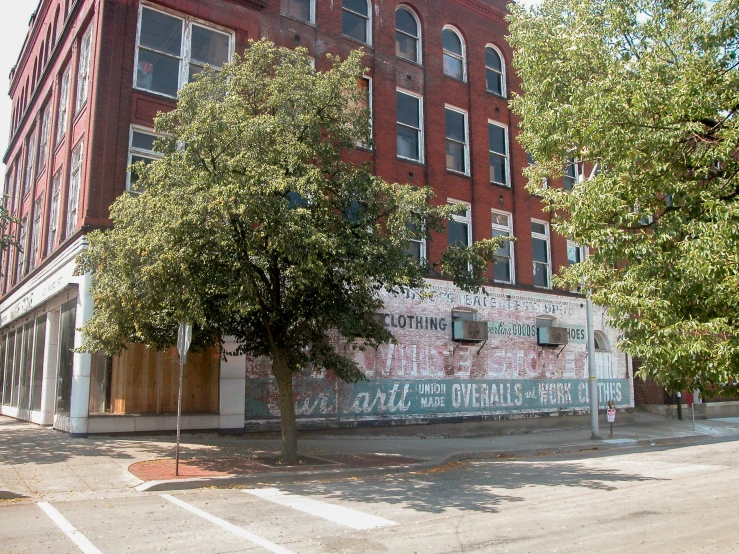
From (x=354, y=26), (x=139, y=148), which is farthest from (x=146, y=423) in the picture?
(x=354, y=26)

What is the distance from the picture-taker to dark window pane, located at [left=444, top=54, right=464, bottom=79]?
24.4 m

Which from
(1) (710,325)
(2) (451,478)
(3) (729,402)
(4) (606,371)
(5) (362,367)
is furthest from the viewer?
(3) (729,402)

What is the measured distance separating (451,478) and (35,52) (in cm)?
2566

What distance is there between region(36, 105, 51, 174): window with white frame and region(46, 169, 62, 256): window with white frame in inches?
99.4

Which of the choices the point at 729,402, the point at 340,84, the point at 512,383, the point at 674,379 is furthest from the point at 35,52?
the point at 729,402

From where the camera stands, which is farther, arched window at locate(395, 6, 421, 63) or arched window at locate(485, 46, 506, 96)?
arched window at locate(485, 46, 506, 96)

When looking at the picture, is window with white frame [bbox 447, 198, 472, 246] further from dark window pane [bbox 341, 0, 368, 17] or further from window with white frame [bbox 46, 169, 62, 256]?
window with white frame [bbox 46, 169, 62, 256]

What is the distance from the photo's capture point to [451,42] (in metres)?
24.8

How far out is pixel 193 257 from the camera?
1096 centimetres

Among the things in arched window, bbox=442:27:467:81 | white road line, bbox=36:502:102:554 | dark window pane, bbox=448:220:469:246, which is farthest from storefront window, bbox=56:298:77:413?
arched window, bbox=442:27:467:81

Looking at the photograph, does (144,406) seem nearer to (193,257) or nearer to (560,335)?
(193,257)

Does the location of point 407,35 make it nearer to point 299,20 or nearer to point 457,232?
point 299,20

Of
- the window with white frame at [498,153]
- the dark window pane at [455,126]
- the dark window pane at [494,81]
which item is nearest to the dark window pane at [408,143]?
the dark window pane at [455,126]

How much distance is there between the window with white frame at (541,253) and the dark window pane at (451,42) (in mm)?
7311
